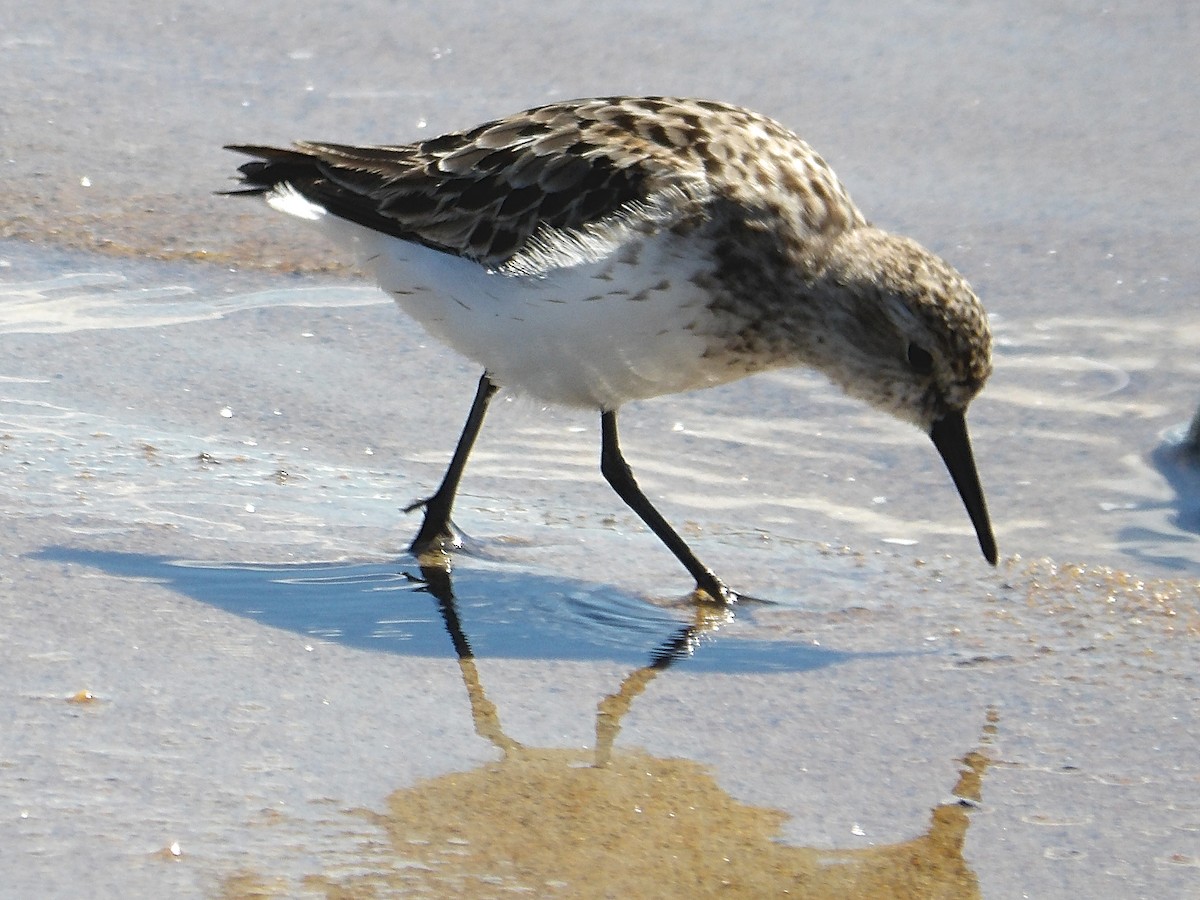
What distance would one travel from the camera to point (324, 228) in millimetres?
6047

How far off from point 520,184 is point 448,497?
0.98 meters

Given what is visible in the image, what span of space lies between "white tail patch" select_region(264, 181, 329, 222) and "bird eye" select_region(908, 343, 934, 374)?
1940 mm

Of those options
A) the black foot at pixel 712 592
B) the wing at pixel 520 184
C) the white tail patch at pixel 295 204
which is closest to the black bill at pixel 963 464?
the black foot at pixel 712 592

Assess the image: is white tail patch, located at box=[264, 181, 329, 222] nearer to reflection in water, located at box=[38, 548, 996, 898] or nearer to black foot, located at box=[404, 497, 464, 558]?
black foot, located at box=[404, 497, 464, 558]

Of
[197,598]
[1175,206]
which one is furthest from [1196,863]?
[1175,206]

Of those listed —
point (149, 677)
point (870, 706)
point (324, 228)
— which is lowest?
point (149, 677)

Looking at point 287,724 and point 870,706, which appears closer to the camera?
point 287,724

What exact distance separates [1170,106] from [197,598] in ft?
19.6

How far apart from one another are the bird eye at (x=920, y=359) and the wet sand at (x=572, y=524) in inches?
25.6

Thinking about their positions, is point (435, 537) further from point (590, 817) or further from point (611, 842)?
point (611, 842)

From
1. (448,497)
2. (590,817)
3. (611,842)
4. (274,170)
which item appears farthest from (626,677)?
(274,170)

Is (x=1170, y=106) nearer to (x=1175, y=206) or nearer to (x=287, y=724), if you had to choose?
(x=1175, y=206)

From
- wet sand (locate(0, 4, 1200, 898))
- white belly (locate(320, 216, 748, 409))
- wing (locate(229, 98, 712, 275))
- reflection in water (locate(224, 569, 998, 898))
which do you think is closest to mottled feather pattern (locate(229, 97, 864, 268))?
→ wing (locate(229, 98, 712, 275))

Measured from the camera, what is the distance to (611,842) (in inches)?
153
